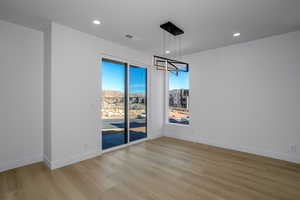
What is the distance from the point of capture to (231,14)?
8.04 feet

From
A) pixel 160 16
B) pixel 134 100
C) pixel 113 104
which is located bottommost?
pixel 113 104

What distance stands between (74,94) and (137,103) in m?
1.99

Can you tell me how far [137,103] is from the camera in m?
4.57

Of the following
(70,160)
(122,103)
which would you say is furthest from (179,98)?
(70,160)

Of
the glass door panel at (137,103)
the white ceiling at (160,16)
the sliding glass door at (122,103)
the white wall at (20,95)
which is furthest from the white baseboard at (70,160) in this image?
the white ceiling at (160,16)

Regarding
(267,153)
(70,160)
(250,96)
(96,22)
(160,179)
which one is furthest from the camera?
(250,96)

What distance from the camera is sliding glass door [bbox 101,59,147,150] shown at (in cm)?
380

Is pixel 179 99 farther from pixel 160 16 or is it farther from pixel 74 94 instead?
pixel 74 94

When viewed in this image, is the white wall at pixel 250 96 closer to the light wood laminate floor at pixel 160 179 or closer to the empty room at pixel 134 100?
the empty room at pixel 134 100

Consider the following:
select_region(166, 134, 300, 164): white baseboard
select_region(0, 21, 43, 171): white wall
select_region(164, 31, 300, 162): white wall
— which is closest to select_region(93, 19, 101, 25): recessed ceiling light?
select_region(0, 21, 43, 171): white wall

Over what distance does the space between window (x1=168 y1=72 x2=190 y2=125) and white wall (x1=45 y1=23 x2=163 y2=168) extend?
2614 millimetres

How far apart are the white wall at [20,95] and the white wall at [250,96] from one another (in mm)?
4205

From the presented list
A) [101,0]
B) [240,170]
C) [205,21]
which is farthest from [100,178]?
[205,21]

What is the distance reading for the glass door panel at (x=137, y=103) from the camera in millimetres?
4352
